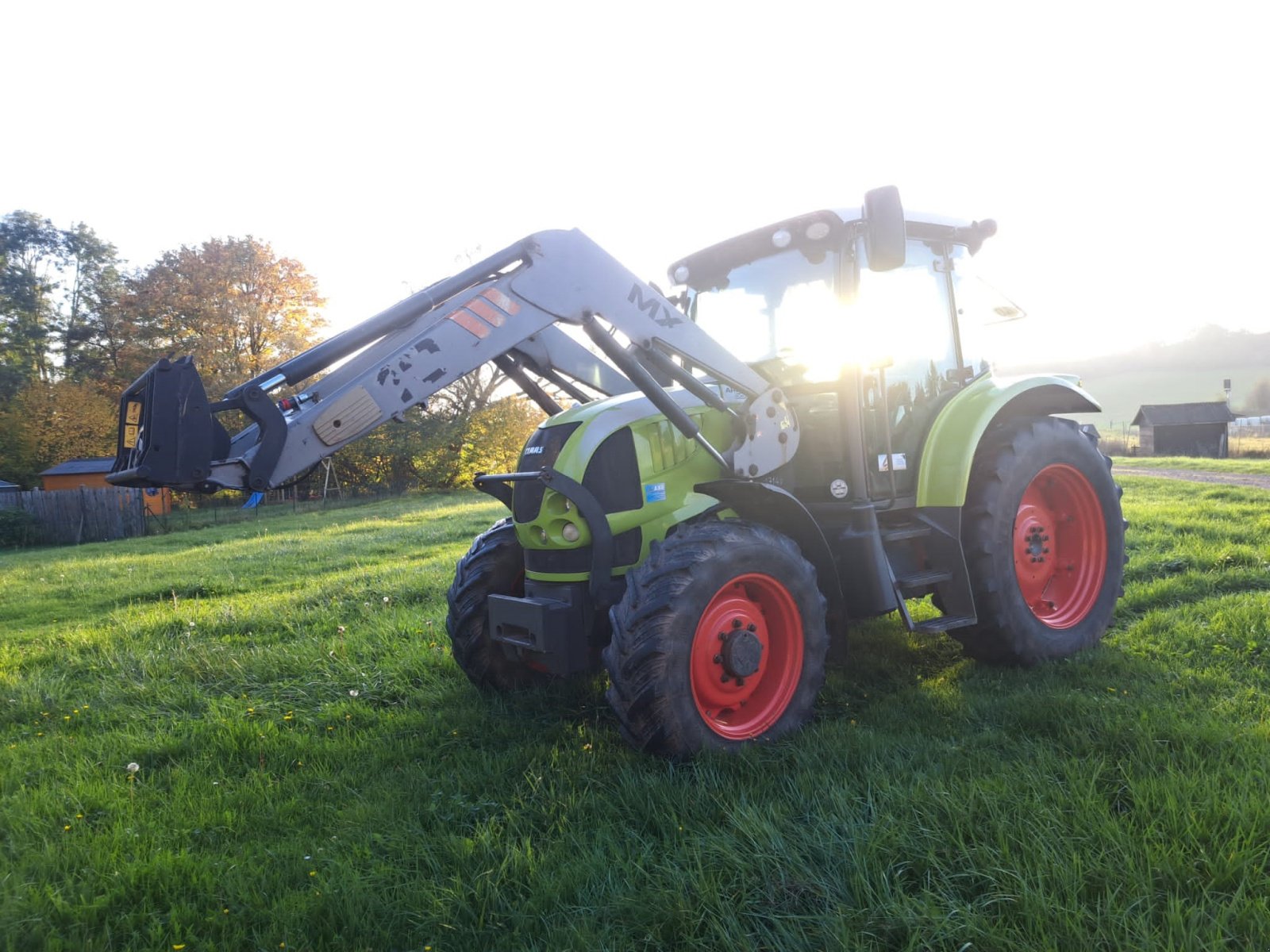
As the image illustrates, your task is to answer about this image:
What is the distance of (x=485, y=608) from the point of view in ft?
13.7

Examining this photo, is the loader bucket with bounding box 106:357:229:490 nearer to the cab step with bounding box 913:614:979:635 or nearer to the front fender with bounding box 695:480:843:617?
the front fender with bounding box 695:480:843:617

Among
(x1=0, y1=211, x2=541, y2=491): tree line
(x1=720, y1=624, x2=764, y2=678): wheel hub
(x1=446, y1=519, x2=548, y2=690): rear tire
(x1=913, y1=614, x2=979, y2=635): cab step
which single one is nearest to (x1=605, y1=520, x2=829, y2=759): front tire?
(x1=720, y1=624, x2=764, y2=678): wheel hub

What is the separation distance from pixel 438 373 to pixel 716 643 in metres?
1.62

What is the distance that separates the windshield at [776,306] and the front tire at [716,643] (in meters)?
1.33

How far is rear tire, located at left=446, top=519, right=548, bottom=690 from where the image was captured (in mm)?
4195

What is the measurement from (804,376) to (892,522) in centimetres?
97

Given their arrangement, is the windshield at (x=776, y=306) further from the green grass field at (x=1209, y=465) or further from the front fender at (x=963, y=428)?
the green grass field at (x=1209, y=465)

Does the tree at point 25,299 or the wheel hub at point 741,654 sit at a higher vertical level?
the tree at point 25,299

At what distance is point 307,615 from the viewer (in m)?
6.44

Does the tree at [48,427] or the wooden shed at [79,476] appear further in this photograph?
the tree at [48,427]

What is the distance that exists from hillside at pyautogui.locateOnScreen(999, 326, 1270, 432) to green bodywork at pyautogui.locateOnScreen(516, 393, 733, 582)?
2827 inches

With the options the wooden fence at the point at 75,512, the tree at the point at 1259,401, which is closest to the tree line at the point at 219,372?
the wooden fence at the point at 75,512

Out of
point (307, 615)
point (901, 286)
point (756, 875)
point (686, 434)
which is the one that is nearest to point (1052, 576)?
point (901, 286)

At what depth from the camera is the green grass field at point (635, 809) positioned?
228cm
